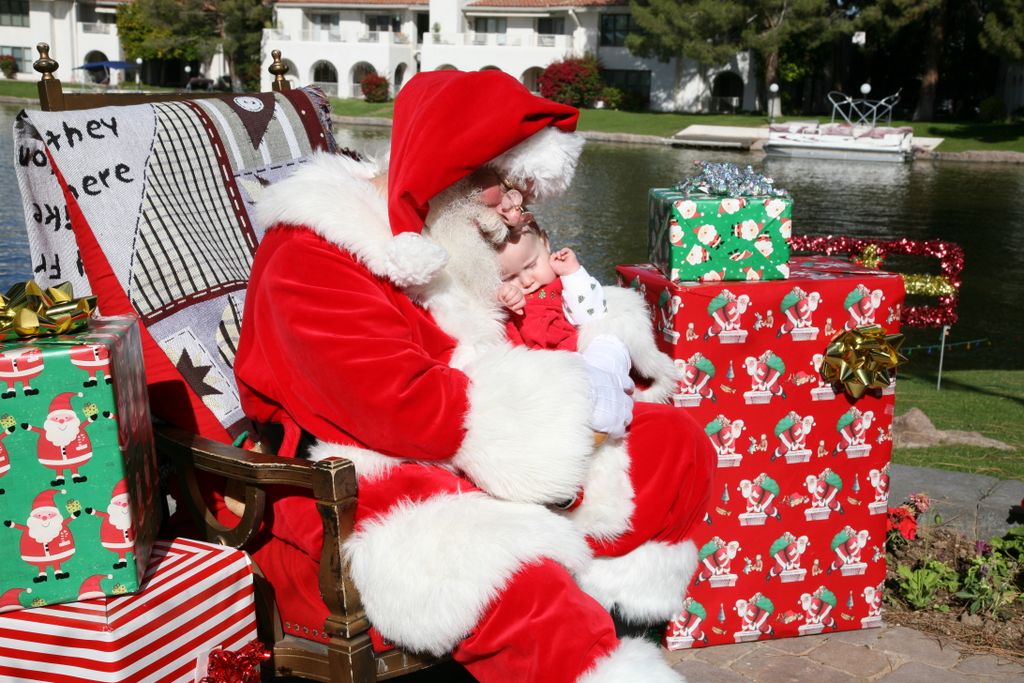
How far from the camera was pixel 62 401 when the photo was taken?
1.82 metres

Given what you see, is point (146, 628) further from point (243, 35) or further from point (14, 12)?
point (14, 12)

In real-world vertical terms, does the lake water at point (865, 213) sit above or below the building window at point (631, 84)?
below

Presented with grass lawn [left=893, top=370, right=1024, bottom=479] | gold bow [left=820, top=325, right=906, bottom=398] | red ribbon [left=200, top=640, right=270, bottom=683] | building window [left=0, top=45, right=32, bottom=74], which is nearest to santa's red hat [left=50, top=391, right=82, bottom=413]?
red ribbon [left=200, top=640, right=270, bottom=683]

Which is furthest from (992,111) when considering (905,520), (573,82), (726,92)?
(905,520)

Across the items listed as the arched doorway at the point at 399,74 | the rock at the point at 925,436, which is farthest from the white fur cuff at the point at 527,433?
the arched doorway at the point at 399,74

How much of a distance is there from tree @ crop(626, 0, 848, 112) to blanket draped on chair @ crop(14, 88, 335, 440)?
31537 millimetres

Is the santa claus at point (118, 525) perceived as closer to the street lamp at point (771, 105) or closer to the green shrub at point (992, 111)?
the street lamp at point (771, 105)

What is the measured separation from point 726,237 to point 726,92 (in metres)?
37.2

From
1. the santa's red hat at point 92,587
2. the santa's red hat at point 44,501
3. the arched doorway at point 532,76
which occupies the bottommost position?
the santa's red hat at point 92,587

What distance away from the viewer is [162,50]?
152 ft

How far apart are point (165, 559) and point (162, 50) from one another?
160 feet

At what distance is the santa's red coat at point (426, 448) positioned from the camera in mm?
2029

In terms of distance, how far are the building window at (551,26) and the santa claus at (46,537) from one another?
134ft

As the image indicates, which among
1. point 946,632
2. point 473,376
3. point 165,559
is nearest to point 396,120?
point 473,376
